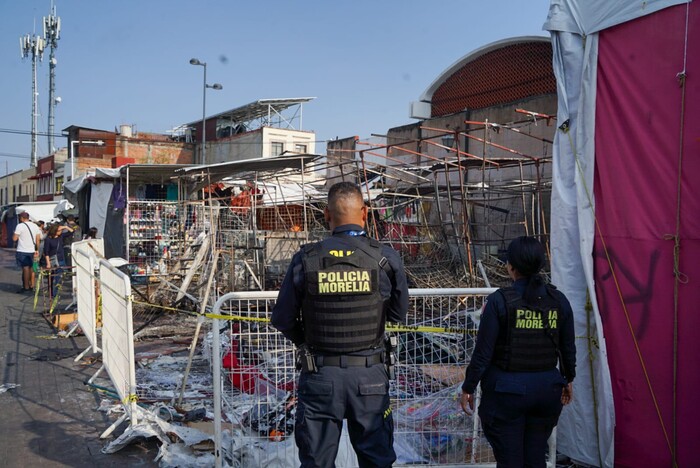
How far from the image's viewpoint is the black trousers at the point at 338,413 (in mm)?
2770

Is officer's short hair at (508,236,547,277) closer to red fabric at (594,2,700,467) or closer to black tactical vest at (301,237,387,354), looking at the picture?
black tactical vest at (301,237,387,354)

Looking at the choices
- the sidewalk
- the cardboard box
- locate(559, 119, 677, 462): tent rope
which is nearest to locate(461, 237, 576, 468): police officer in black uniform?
locate(559, 119, 677, 462): tent rope

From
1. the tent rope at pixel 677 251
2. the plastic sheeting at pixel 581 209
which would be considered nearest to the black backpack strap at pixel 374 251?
the plastic sheeting at pixel 581 209

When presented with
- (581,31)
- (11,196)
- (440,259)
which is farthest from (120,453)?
(11,196)

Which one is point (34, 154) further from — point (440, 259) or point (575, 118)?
point (575, 118)

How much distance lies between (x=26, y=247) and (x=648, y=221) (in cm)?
1307

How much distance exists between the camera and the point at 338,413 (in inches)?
109

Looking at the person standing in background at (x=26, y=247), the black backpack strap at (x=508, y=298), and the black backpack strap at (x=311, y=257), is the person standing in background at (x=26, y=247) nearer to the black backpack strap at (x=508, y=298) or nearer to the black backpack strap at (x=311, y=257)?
the black backpack strap at (x=311, y=257)

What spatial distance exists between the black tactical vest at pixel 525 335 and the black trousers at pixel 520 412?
6cm

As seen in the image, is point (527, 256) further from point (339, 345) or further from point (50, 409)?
point (50, 409)

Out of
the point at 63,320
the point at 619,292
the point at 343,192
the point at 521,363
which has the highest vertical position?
the point at 343,192

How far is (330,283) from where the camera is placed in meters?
2.76

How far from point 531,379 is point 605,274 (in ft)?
4.71

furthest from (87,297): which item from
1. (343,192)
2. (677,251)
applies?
(677,251)
